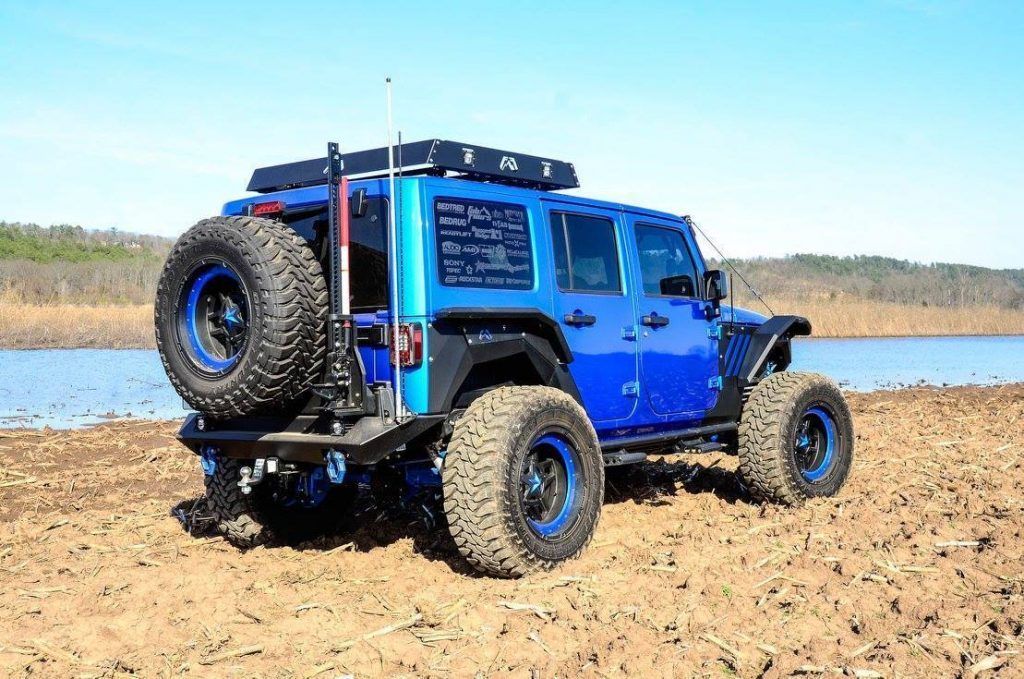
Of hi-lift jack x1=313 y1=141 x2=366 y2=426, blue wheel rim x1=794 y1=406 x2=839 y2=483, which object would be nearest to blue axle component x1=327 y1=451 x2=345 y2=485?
hi-lift jack x1=313 y1=141 x2=366 y2=426

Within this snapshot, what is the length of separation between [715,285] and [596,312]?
161 cm

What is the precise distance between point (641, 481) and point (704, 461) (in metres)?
1.42

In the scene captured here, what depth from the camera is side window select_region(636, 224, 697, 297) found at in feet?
23.7

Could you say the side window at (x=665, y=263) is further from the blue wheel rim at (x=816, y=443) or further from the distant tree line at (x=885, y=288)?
the distant tree line at (x=885, y=288)

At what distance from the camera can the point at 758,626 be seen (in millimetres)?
4410

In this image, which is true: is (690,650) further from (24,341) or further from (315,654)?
(24,341)

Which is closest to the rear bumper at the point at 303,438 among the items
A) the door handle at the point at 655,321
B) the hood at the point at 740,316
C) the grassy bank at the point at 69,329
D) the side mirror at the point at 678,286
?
the door handle at the point at 655,321

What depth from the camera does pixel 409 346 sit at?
5.28m

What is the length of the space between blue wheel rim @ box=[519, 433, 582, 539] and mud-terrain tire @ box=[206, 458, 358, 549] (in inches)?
60.0

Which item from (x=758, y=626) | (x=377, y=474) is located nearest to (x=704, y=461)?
(x=377, y=474)

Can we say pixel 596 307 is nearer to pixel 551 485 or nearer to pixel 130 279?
pixel 551 485

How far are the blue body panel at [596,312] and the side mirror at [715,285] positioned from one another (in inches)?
3.7

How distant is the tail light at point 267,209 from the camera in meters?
5.91

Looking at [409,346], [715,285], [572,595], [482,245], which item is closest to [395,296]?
[409,346]
